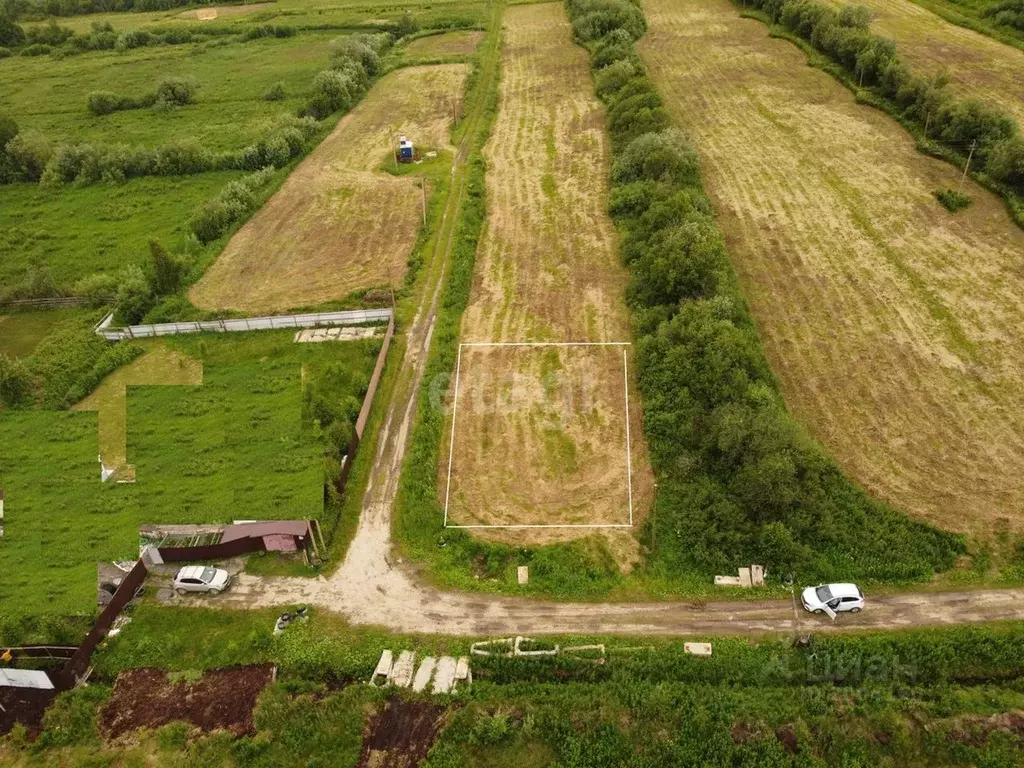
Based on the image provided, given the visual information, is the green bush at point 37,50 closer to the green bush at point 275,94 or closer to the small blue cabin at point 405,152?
the green bush at point 275,94

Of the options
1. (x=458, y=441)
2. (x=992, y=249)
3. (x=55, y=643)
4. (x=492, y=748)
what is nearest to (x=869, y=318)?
(x=992, y=249)

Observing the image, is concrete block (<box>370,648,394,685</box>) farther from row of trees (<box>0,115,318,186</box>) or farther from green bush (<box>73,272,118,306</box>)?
row of trees (<box>0,115,318,186</box>)

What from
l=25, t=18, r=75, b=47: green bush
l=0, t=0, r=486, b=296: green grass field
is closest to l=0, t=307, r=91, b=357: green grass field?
l=0, t=0, r=486, b=296: green grass field

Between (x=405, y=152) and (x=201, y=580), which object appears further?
(x=405, y=152)

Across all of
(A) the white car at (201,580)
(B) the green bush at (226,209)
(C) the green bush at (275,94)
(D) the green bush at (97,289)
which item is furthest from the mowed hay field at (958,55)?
(D) the green bush at (97,289)

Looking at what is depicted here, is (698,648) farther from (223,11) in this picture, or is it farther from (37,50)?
(223,11)

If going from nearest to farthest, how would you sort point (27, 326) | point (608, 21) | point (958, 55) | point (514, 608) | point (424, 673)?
point (424, 673) < point (514, 608) < point (27, 326) < point (958, 55) < point (608, 21)

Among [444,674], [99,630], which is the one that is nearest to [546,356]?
[444,674]
